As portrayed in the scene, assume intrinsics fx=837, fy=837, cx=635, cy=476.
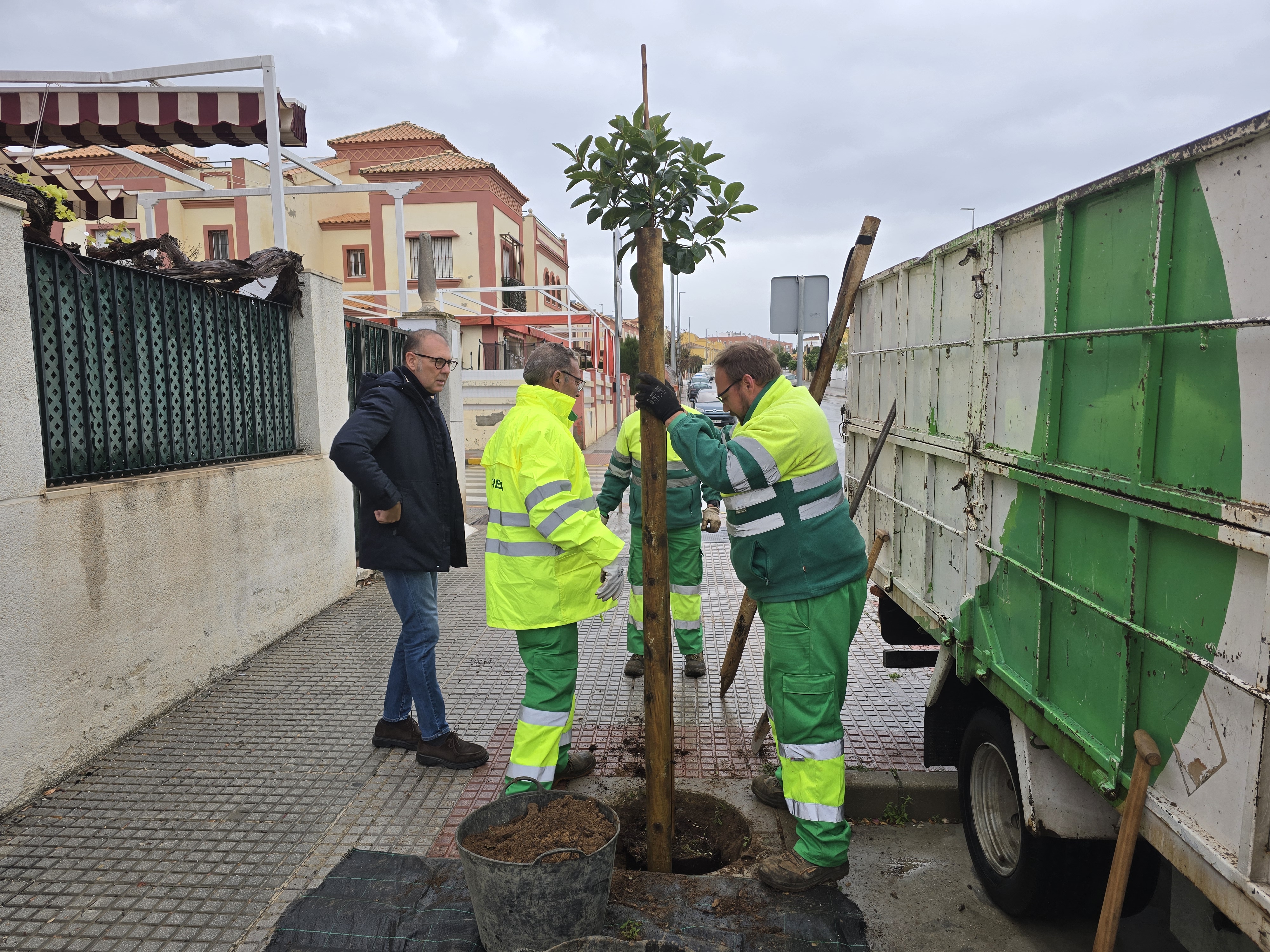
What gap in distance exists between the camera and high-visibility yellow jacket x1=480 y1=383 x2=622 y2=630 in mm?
3318

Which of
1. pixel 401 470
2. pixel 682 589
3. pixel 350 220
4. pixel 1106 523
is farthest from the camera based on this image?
pixel 350 220

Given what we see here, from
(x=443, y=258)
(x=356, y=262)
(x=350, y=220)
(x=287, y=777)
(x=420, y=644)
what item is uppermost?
(x=350, y=220)

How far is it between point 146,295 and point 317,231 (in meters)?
26.6

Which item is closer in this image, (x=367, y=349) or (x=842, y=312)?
(x=842, y=312)

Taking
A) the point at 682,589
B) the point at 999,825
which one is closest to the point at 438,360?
the point at 682,589

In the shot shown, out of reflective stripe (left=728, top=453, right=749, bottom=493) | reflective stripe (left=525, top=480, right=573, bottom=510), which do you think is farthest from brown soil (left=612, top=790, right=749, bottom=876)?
reflective stripe (left=728, top=453, right=749, bottom=493)

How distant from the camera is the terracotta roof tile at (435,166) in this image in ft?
87.3

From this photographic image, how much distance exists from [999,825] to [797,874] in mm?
780

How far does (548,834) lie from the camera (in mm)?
2727

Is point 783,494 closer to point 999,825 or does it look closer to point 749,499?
point 749,499

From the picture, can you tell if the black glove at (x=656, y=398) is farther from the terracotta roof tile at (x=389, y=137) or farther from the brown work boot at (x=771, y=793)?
the terracotta roof tile at (x=389, y=137)

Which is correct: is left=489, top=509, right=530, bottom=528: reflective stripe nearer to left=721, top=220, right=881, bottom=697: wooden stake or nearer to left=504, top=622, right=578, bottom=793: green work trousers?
left=504, top=622, right=578, bottom=793: green work trousers

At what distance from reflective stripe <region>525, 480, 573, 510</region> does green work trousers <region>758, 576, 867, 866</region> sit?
0.93 metres

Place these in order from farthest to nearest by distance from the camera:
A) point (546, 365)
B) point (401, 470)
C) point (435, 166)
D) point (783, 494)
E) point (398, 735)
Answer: point (435, 166), point (398, 735), point (401, 470), point (546, 365), point (783, 494)
